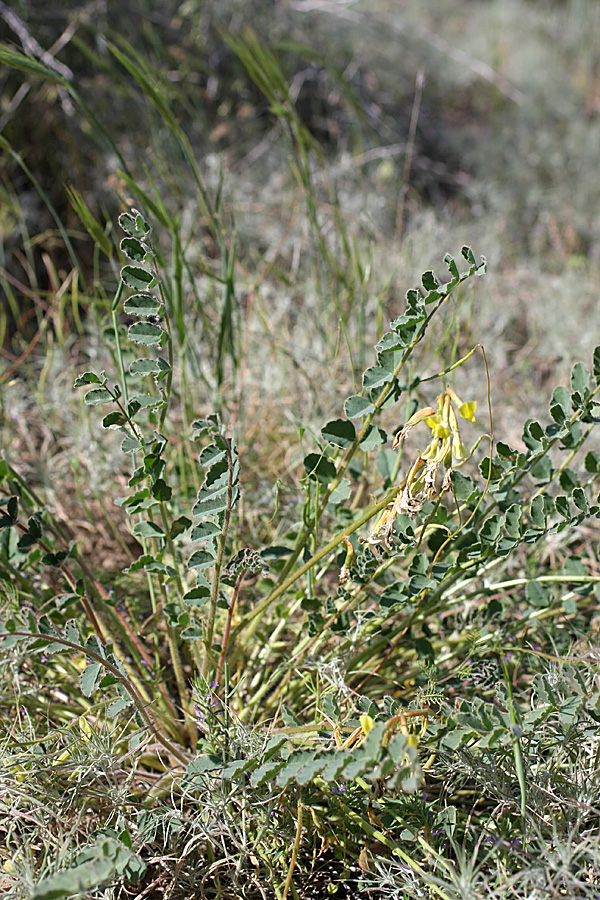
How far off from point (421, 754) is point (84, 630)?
0.66 m

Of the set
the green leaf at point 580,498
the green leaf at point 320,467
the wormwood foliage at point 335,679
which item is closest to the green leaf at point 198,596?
the wormwood foliage at point 335,679

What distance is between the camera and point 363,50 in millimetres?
3982

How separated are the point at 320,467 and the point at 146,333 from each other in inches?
12.8

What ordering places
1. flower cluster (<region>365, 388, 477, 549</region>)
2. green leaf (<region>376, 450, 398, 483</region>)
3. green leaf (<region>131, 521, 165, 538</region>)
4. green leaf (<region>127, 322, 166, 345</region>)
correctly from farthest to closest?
1. green leaf (<region>376, 450, 398, 483</region>)
2. green leaf (<region>131, 521, 165, 538</region>)
3. green leaf (<region>127, 322, 166, 345</region>)
4. flower cluster (<region>365, 388, 477, 549</region>)

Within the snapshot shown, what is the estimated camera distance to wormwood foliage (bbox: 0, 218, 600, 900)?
944mm

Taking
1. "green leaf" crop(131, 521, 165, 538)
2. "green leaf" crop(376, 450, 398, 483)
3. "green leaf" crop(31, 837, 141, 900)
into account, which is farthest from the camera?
"green leaf" crop(376, 450, 398, 483)

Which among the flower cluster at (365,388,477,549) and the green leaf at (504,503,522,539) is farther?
the green leaf at (504,503,522,539)

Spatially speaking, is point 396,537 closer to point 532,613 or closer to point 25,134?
point 532,613

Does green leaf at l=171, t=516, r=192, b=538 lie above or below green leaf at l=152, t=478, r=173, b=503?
below

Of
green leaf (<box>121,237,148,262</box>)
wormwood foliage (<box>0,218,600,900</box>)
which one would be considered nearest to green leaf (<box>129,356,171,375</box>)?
wormwood foliage (<box>0,218,600,900</box>)

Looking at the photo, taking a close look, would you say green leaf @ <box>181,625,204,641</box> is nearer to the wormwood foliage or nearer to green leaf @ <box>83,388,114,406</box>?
the wormwood foliage

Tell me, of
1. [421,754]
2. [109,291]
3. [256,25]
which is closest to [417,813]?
[421,754]

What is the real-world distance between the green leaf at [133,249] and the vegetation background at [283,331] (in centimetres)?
24

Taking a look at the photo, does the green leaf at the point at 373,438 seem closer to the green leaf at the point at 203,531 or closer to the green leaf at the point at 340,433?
the green leaf at the point at 340,433
